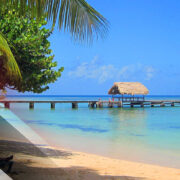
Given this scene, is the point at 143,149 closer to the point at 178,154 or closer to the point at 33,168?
the point at 178,154

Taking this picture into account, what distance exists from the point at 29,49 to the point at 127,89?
27556mm

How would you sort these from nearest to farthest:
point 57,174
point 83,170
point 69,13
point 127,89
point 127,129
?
point 69,13, point 57,174, point 83,170, point 127,129, point 127,89

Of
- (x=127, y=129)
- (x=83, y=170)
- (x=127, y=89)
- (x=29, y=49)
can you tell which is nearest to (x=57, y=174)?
(x=83, y=170)

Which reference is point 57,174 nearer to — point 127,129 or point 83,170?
point 83,170

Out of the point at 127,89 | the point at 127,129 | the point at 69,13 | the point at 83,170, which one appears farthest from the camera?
the point at 127,89

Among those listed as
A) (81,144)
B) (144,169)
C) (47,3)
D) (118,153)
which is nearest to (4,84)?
(47,3)

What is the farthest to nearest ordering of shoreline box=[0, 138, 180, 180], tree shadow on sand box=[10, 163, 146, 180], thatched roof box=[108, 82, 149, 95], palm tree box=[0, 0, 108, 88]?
thatched roof box=[108, 82, 149, 95] < shoreline box=[0, 138, 180, 180] < tree shadow on sand box=[10, 163, 146, 180] < palm tree box=[0, 0, 108, 88]

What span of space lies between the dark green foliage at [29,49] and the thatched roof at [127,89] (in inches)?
1030

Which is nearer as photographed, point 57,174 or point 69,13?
point 69,13

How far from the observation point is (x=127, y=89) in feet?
108

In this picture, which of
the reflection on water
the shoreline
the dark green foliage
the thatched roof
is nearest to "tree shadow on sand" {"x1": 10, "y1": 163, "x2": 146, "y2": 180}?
the shoreline

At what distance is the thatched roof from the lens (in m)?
32.4

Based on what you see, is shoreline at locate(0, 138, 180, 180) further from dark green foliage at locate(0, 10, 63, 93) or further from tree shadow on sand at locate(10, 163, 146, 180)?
dark green foliage at locate(0, 10, 63, 93)

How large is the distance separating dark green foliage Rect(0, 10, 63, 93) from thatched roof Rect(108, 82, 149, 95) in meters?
26.2
